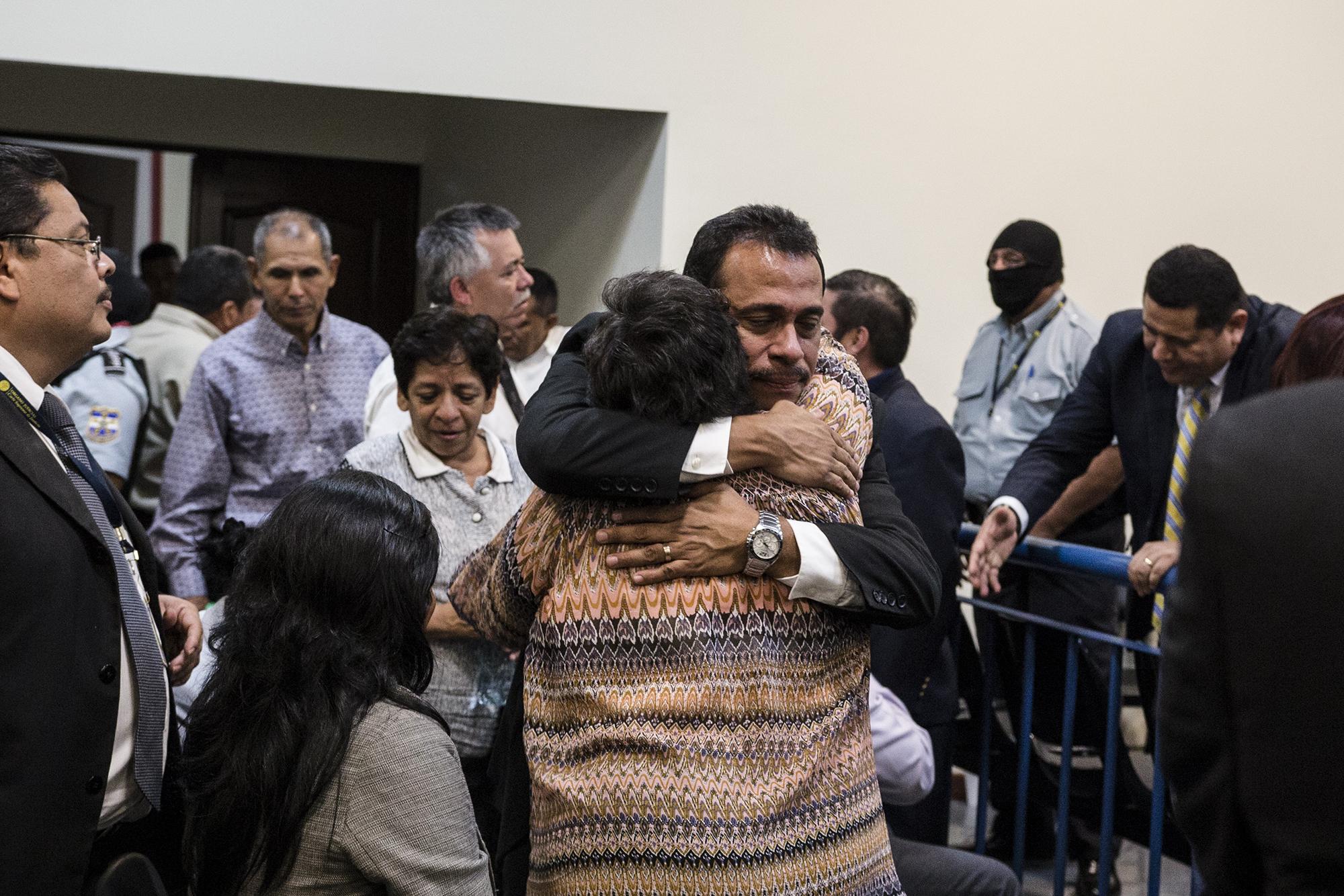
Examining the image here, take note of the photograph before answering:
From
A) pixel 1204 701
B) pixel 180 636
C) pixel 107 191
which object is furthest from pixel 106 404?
pixel 107 191

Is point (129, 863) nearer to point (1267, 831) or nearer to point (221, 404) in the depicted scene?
point (1267, 831)

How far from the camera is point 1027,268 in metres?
4.54

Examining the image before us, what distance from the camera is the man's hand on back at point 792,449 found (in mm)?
1618

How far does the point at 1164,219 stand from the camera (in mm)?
5164

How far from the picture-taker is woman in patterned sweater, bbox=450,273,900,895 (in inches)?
60.2

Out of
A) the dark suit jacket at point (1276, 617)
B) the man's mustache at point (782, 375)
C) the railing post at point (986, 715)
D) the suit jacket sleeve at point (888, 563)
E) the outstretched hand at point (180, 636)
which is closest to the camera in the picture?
the dark suit jacket at point (1276, 617)

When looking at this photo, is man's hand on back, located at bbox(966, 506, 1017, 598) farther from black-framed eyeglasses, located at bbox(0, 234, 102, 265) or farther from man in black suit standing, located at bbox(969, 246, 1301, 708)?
black-framed eyeglasses, located at bbox(0, 234, 102, 265)

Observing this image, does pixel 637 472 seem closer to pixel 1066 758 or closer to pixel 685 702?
pixel 685 702

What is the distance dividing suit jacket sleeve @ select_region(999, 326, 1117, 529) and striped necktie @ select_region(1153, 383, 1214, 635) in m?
0.32

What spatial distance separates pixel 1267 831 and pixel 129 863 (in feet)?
4.25

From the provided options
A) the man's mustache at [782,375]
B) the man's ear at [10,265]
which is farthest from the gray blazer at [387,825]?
the man's ear at [10,265]

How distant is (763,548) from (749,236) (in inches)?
17.1

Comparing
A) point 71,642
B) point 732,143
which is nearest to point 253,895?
point 71,642

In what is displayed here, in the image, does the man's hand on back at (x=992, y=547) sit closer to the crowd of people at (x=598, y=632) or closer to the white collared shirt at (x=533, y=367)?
the crowd of people at (x=598, y=632)
